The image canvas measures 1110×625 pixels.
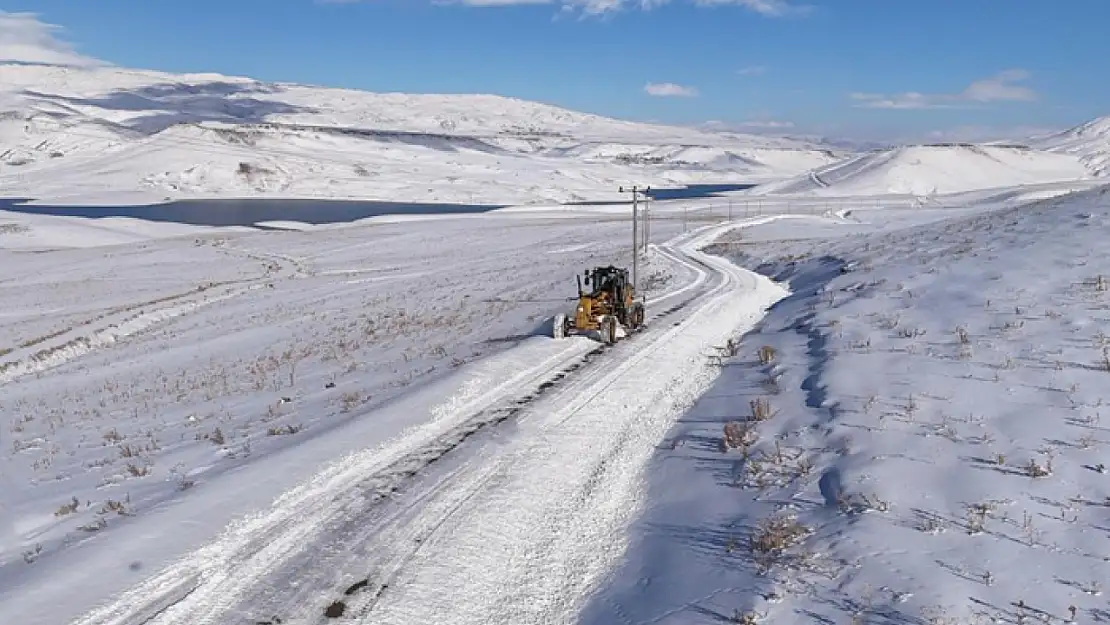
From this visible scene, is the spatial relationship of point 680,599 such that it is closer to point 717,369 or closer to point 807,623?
point 807,623

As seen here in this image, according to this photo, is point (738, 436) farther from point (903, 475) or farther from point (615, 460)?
point (903, 475)

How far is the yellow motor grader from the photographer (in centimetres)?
2128

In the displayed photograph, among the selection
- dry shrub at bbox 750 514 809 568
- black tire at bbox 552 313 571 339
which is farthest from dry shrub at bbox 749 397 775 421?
black tire at bbox 552 313 571 339

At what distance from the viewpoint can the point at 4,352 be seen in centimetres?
3497

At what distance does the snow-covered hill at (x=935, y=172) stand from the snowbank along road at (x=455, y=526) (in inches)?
5007

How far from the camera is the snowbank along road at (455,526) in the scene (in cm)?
809

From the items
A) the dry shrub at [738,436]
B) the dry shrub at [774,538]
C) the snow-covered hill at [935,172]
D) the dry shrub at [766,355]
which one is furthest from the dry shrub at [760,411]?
the snow-covered hill at [935,172]

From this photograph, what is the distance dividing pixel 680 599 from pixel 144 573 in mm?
5337

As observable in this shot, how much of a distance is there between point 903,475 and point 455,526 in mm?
5332

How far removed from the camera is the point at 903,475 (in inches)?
393

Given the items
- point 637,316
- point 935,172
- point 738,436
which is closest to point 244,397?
point 637,316

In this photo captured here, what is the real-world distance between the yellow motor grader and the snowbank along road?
4.51m

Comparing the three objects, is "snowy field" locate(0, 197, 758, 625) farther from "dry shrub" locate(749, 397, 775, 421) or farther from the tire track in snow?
"dry shrub" locate(749, 397, 775, 421)

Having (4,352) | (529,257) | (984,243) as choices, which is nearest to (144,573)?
(984,243)
